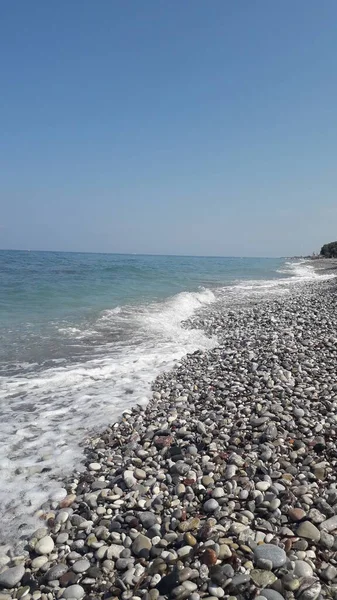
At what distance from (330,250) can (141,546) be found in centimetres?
8850

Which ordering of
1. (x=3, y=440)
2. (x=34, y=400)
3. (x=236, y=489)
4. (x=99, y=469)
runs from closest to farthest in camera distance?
(x=236, y=489), (x=99, y=469), (x=3, y=440), (x=34, y=400)

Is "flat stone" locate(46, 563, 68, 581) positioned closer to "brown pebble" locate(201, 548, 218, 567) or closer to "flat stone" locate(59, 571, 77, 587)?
"flat stone" locate(59, 571, 77, 587)

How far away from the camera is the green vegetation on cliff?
79.4 m

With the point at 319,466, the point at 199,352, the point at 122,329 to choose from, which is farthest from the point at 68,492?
the point at 122,329

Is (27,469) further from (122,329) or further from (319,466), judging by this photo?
(122,329)

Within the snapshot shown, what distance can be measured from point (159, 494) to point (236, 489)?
0.73 metres

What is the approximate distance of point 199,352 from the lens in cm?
866

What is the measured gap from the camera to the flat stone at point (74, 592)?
253cm

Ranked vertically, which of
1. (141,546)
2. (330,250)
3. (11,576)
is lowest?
(11,576)

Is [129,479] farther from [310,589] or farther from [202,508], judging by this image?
[310,589]

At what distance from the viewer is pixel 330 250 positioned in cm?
8231

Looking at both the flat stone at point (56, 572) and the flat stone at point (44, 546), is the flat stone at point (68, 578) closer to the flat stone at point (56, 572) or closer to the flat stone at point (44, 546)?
the flat stone at point (56, 572)

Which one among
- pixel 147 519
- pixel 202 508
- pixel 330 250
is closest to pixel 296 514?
pixel 202 508

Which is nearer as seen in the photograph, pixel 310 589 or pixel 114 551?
pixel 310 589
